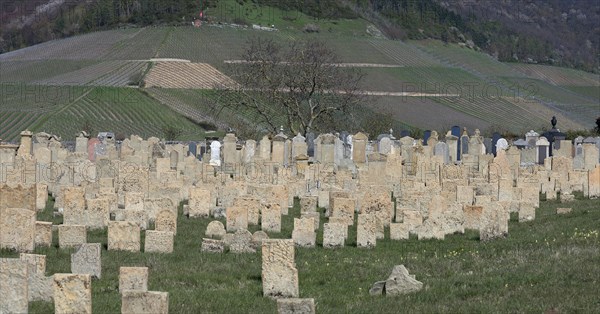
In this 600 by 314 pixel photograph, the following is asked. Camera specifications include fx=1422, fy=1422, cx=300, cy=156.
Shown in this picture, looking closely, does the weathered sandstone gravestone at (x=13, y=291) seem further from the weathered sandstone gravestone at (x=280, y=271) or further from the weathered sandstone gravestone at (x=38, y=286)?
the weathered sandstone gravestone at (x=280, y=271)

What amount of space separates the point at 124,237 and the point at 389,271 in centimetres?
423

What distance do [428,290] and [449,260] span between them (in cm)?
338

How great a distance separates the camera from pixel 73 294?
14.4 m

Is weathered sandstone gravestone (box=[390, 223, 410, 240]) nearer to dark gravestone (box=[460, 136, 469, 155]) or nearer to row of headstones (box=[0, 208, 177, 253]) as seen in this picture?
row of headstones (box=[0, 208, 177, 253])

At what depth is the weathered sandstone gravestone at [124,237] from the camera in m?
21.0

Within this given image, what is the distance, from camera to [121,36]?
125m

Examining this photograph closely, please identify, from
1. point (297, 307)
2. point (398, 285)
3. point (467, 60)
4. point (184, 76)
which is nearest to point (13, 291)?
point (297, 307)

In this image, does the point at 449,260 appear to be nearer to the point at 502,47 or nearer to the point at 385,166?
the point at 385,166

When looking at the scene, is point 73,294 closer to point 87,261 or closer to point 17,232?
point 87,261

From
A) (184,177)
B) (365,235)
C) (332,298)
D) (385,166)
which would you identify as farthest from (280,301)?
(385,166)

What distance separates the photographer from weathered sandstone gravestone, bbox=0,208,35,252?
20266 millimetres

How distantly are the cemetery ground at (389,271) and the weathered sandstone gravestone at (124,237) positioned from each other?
1.14ft

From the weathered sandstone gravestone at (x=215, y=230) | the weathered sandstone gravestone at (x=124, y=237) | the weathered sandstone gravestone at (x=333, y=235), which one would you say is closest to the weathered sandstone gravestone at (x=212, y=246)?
the weathered sandstone gravestone at (x=124, y=237)

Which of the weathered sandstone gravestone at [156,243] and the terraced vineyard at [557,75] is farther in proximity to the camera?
the terraced vineyard at [557,75]
